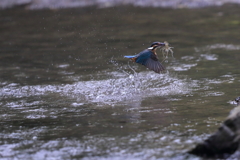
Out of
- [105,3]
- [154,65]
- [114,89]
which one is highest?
[105,3]

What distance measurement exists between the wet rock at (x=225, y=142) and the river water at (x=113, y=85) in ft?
0.79

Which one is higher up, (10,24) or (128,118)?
(10,24)

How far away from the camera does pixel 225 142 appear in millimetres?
4395

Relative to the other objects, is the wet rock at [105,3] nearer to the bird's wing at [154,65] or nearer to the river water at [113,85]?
the river water at [113,85]

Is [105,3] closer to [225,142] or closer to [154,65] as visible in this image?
[154,65]

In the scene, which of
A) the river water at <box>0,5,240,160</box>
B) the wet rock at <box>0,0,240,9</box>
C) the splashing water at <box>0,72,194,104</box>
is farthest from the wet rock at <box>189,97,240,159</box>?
the wet rock at <box>0,0,240,9</box>

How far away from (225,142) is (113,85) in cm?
383

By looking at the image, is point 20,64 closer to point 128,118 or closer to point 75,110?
point 75,110

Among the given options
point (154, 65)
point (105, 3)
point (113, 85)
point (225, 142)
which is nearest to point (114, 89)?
point (113, 85)

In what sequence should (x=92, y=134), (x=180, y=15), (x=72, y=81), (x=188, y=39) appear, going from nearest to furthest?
(x=92, y=134) → (x=72, y=81) → (x=188, y=39) → (x=180, y=15)

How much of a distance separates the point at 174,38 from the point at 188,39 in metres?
0.37

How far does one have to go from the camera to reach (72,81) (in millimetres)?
8453

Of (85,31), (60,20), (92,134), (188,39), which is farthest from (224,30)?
(92,134)

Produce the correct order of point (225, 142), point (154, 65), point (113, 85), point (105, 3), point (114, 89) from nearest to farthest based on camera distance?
point (225, 142), point (154, 65), point (114, 89), point (113, 85), point (105, 3)
